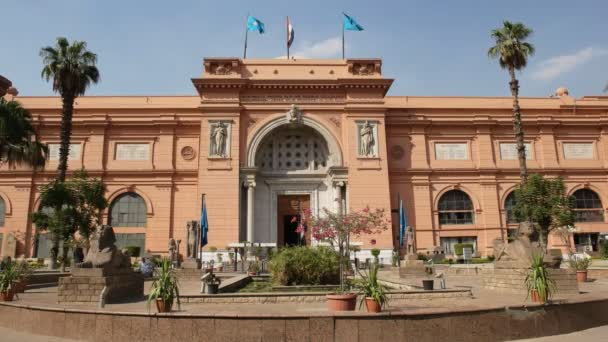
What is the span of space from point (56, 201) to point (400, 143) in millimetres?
22875

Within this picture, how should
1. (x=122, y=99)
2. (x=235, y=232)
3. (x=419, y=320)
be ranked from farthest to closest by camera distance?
(x=122, y=99) < (x=235, y=232) < (x=419, y=320)

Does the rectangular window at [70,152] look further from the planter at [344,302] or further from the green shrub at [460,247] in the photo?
the planter at [344,302]

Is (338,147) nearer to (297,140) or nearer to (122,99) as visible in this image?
(297,140)

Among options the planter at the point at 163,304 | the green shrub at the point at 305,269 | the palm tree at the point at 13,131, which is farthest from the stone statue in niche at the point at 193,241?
the planter at the point at 163,304

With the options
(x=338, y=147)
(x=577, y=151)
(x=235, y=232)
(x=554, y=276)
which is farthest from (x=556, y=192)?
(x=235, y=232)

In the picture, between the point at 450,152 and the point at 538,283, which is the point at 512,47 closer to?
the point at 450,152

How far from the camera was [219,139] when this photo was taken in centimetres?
2952

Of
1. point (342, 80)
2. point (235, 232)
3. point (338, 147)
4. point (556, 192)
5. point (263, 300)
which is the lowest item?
point (263, 300)

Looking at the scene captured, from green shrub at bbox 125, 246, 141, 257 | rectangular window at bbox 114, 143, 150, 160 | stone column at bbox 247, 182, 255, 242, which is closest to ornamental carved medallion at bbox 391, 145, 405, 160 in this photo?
stone column at bbox 247, 182, 255, 242

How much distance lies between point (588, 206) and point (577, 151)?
14.3ft

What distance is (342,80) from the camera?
30359mm

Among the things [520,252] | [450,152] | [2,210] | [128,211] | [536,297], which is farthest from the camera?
[450,152]

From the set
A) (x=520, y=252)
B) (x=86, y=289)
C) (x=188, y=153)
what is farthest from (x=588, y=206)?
(x=86, y=289)

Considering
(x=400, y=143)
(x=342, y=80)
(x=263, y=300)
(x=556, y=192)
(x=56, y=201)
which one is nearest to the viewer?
(x=263, y=300)
